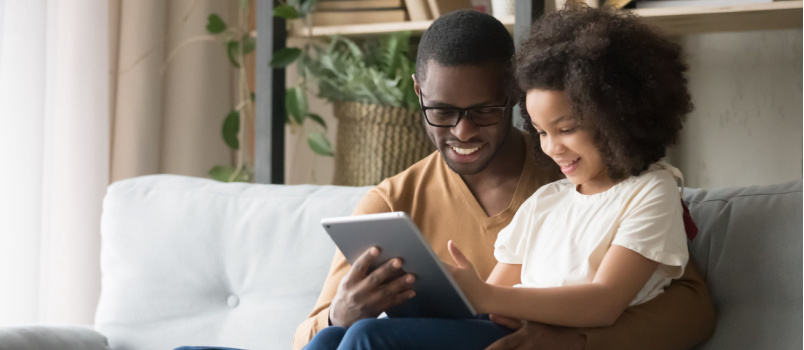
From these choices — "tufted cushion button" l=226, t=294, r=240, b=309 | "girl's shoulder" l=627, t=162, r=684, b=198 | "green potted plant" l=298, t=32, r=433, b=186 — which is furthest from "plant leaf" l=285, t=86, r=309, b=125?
"girl's shoulder" l=627, t=162, r=684, b=198

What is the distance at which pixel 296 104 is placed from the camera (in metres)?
2.15

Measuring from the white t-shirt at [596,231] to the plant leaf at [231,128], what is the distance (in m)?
1.21

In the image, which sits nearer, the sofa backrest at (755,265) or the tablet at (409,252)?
the tablet at (409,252)

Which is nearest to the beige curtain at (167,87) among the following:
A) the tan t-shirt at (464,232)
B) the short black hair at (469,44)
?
the tan t-shirt at (464,232)

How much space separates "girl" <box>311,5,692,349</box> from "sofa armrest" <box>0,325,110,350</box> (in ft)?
2.34

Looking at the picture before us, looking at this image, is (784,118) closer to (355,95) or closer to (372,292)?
(355,95)

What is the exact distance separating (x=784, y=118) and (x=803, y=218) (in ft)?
3.13

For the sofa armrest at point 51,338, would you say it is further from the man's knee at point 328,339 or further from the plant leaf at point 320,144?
the plant leaf at point 320,144

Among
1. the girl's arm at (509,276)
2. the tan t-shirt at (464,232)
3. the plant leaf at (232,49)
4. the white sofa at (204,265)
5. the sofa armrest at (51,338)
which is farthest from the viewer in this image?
the plant leaf at (232,49)

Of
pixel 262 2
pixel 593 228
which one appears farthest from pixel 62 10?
pixel 593 228

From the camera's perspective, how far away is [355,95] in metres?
2.05

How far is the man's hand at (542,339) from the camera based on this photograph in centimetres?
107

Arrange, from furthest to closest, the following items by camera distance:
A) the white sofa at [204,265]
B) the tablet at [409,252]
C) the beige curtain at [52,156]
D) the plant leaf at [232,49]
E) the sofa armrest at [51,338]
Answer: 1. the plant leaf at [232,49]
2. the beige curtain at [52,156]
3. the white sofa at [204,265]
4. the sofa armrest at [51,338]
5. the tablet at [409,252]

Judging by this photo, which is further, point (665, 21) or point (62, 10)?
point (62, 10)
